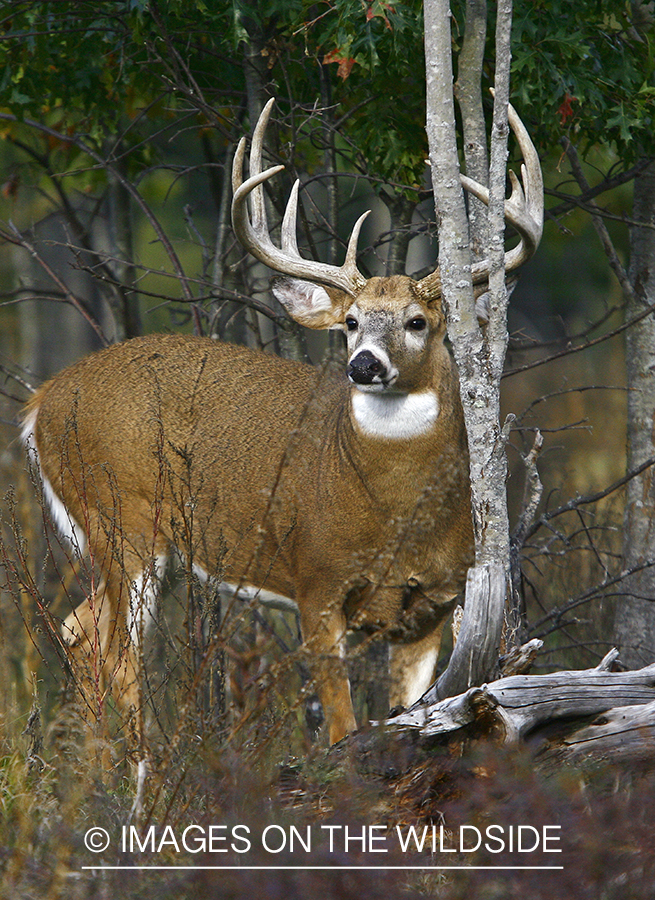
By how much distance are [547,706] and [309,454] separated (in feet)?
6.32

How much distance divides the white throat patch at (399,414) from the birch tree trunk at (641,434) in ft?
4.20

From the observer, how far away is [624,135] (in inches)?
184

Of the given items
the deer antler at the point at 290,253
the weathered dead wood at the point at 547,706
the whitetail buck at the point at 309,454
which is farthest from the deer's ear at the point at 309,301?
the weathered dead wood at the point at 547,706

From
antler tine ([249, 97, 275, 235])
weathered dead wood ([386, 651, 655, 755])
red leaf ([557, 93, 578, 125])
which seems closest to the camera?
weathered dead wood ([386, 651, 655, 755])

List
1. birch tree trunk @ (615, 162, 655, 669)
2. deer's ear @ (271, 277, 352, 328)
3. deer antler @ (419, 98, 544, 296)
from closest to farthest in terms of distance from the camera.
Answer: deer antler @ (419, 98, 544, 296) < deer's ear @ (271, 277, 352, 328) < birch tree trunk @ (615, 162, 655, 669)

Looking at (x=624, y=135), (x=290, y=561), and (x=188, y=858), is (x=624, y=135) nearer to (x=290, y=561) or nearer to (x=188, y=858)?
(x=290, y=561)

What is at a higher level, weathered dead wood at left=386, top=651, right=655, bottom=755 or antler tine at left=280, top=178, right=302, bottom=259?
antler tine at left=280, top=178, right=302, bottom=259

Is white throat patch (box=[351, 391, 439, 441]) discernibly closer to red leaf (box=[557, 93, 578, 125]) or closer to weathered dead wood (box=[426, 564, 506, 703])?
weathered dead wood (box=[426, 564, 506, 703])

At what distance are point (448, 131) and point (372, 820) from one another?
7.80 feet

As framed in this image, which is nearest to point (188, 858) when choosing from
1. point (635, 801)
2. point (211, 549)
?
point (635, 801)

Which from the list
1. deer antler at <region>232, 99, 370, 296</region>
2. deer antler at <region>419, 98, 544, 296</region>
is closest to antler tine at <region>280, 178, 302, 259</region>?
deer antler at <region>232, 99, 370, 296</region>

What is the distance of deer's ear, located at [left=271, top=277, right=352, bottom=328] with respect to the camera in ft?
17.1

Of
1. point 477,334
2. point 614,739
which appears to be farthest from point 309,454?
point 614,739

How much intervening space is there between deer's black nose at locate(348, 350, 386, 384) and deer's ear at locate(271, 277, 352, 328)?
680mm
